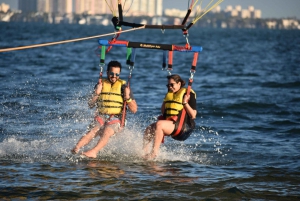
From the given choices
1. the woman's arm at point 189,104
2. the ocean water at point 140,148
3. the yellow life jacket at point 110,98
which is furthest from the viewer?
the yellow life jacket at point 110,98

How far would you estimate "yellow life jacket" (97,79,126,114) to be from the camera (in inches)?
386

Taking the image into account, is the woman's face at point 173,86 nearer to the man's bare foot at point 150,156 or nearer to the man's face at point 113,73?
the man's face at point 113,73

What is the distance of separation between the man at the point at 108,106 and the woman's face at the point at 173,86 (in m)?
0.59

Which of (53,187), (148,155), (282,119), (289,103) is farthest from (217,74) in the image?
(53,187)

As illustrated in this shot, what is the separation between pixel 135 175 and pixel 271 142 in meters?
4.28

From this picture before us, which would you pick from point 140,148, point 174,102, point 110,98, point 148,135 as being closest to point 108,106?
point 110,98

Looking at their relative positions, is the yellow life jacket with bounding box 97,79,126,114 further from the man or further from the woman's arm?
the woman's arm

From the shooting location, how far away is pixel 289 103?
18984 mm

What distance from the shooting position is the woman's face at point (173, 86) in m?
9.79

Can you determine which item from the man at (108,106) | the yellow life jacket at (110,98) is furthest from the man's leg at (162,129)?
the yellow life jacket at (110,98)

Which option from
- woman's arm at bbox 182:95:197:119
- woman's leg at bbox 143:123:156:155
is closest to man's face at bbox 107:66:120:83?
woman's leg at bbox 143:123:156:155

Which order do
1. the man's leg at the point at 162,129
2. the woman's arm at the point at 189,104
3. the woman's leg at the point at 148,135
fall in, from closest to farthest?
the woman's arm at the point at 189,104 → the man's leg at the point at 162,129 → the woman's leg at the point at 148,135

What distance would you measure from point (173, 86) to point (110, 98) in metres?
0.97

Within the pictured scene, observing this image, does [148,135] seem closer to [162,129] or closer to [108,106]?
[162,129]
